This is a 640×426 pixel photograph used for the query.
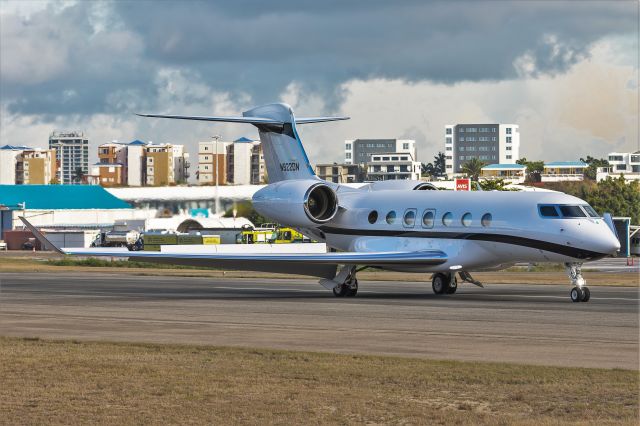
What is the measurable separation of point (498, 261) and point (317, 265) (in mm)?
5794

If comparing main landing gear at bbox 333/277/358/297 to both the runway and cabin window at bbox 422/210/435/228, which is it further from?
cabin window at bbox 422/210/435/228

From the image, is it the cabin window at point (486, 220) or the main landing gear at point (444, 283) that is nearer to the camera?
the cabin window at point (486, 220)

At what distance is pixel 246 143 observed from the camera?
16875 centimetres

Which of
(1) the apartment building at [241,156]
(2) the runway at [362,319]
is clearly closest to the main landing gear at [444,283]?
(2) the runway at [362,319]

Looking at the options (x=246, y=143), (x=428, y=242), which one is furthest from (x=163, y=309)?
(x=246, y=143)

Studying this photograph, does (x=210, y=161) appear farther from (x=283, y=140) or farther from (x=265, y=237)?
(x=283, y=140)

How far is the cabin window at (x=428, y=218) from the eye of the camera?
116 feet

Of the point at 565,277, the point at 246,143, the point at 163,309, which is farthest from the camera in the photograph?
the point at 246,143

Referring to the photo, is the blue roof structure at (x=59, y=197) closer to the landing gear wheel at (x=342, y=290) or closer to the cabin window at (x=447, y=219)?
the landing gear wheel at (x=342, y=290)

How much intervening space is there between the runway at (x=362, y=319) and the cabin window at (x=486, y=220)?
2292mm

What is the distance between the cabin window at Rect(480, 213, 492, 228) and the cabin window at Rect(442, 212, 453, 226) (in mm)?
1144

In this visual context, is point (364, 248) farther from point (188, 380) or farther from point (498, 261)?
point (188, 380)

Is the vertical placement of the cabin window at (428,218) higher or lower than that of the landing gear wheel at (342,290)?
higher

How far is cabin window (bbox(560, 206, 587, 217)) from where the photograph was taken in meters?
32.5
